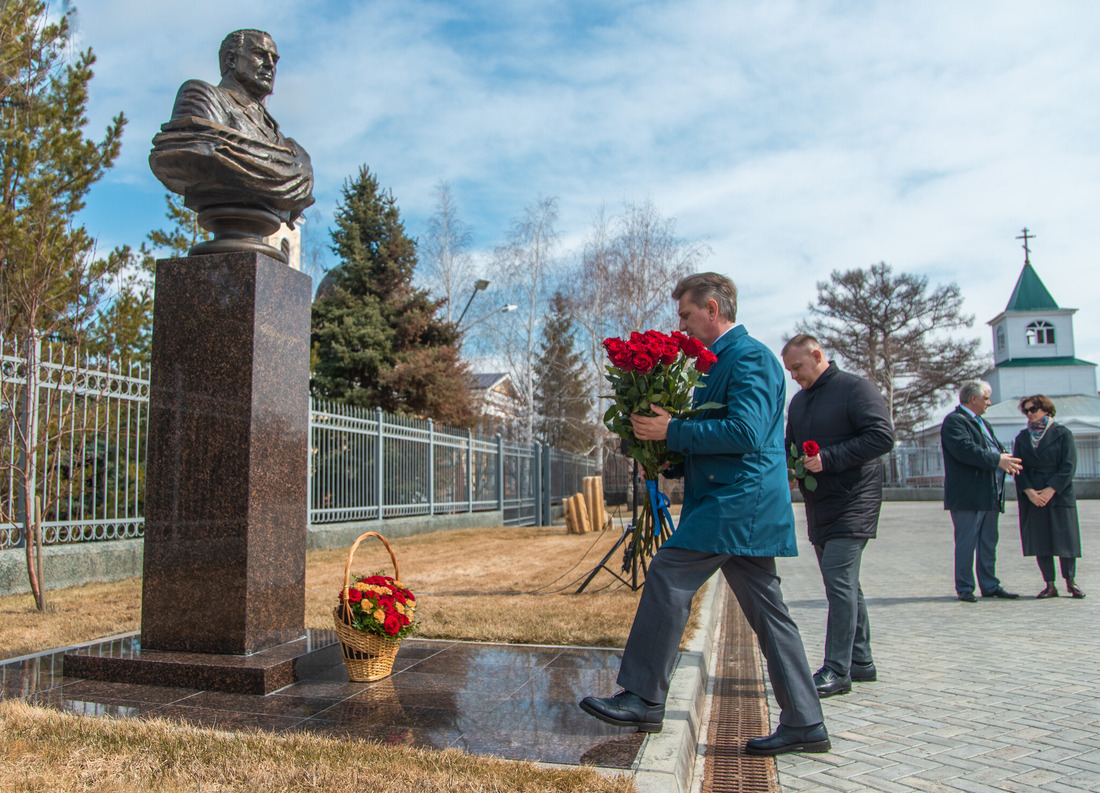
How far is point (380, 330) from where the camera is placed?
21.2 meters

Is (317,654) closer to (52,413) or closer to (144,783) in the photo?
(144,783)

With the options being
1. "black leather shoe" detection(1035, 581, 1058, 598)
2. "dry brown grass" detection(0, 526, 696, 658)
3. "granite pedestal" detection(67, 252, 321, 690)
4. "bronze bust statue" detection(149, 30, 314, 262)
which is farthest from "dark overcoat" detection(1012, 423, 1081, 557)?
"bronze bust statue" detection(149, 30, 314, 262)

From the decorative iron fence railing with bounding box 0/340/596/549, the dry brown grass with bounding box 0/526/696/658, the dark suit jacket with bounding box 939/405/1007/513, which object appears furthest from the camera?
the decorative iron fence railing with bounding box 0/340/596/549

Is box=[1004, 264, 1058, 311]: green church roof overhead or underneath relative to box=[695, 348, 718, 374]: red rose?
overhead

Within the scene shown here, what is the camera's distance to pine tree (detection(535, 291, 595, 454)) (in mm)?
32938

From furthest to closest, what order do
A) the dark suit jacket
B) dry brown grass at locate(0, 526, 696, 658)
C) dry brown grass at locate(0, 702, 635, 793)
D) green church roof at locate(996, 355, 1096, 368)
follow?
green church roof at locate(996, 355, 1096, 368) < the dark suit jacket < dry brown grass at locate(0, 526, 696, 658) < dry brown grass at locate(0, 702, 635, 793)

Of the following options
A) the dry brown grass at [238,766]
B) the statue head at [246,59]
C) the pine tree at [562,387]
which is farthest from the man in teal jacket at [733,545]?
the pine tree at [562,387]

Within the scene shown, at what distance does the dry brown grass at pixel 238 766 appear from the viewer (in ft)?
8.54

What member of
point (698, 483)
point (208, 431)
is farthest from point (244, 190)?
point (698, 483)

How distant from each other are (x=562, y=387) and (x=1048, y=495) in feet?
117

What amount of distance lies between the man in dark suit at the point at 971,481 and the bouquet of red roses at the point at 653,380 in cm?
480

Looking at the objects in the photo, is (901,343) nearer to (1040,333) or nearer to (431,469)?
(1040,333)

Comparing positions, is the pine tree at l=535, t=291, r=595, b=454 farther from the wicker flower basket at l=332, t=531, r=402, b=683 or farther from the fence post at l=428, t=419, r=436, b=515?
the wicker flower basket at l=332, t=531, r=402, b=683

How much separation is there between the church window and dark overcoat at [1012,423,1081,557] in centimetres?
→ 5206
